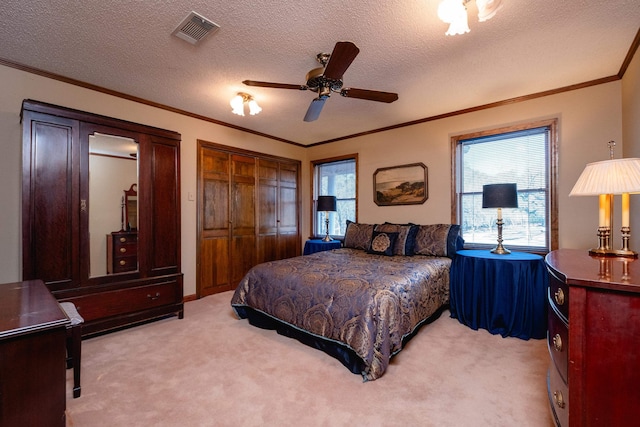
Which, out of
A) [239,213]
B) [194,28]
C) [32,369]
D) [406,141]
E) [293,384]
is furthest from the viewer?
[239,213]

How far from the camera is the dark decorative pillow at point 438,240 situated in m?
3.42

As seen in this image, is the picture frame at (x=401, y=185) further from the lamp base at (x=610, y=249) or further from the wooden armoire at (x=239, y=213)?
the lamp base at (x=610, y=249)

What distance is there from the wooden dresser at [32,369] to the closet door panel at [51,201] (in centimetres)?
172

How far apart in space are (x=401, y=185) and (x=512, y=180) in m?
1.42

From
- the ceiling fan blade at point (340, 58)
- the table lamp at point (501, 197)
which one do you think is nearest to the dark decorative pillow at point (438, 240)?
the table lamp at point (501, 197)

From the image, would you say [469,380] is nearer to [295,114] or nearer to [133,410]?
[133,410]

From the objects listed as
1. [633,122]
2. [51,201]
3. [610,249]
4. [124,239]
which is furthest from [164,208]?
[633,122]

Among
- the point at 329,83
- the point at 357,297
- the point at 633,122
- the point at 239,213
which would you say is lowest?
the point at 357,297

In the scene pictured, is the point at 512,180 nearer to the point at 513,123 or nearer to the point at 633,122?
the point at 513,123

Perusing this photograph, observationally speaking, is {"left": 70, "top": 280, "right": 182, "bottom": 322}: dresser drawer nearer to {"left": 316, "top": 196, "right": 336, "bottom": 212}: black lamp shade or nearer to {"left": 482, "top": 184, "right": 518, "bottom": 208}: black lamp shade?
{"left": 316, "top": 196, "right": 336, "bottom": 212}: black lamp shade

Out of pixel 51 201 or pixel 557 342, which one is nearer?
pixel 557 342

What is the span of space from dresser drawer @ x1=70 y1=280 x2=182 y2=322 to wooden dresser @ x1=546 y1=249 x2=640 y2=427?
3.25 metres

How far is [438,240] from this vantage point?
137 inches

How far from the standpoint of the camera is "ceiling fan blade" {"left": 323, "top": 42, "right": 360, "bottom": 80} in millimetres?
1796
